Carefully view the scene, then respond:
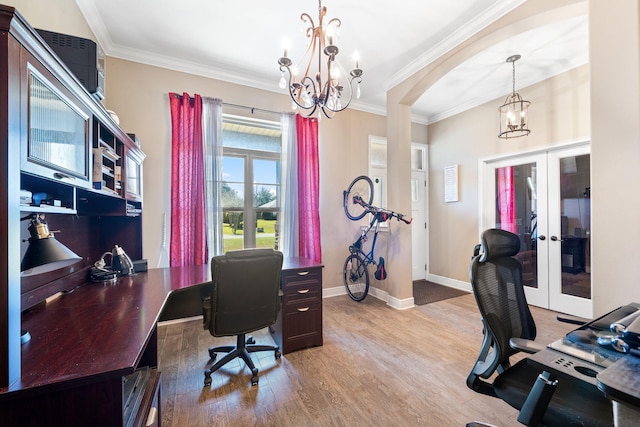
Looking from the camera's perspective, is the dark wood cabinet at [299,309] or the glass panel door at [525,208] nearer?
the dark wood cabinet at [299,309]

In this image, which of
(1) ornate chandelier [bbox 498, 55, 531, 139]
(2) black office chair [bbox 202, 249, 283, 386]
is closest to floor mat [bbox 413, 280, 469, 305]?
(1) ornate chandelier [bbox 498, 55, 531, 139]

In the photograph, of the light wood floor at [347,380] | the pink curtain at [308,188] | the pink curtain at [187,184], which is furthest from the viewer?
the pink curtain at [308,188]

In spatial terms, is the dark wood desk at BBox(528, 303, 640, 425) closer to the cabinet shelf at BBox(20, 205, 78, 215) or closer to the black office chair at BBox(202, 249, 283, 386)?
the black office chair at BBox(202, 249, 283, 386)

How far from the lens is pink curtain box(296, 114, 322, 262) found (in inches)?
146

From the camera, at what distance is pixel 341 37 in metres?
2.77

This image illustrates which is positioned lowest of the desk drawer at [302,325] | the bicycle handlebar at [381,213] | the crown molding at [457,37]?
the desk drawer at [302,325]

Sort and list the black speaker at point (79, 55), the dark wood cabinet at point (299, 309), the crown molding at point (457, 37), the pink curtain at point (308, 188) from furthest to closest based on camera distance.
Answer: the pink curtain at point (308, 188) → the dark wood cabinet at point (299, 309) → the crown molding at point (457, 37) → the black speaker at point (79, 55)

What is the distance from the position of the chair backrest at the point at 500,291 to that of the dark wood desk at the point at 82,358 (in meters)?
1.62

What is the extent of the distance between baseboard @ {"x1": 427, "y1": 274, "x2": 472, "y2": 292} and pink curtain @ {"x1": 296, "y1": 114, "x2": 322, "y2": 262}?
2447 mm

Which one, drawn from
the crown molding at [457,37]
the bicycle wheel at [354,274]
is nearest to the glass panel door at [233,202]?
the bicycle wheel at [354,274]

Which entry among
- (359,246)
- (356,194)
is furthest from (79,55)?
(359,246)

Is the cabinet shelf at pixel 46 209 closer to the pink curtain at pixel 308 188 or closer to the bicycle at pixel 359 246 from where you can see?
the pink curtain at pixel 308 188

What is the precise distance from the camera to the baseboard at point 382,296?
11.7 feet

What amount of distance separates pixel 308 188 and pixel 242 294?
2.03m
